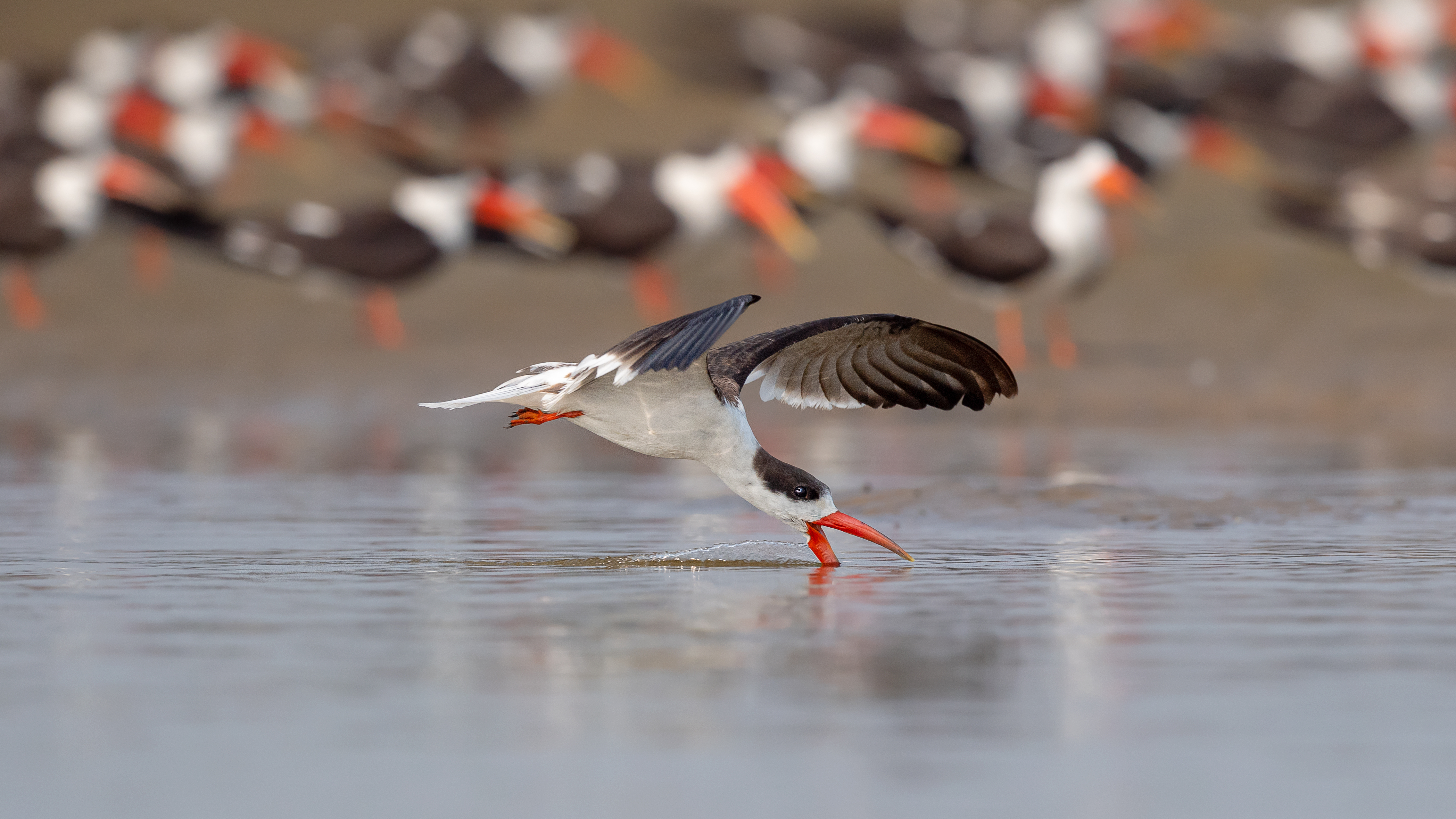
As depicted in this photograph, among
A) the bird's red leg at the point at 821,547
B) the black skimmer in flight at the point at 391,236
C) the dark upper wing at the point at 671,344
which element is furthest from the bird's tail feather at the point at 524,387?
the black skimmer in flight at the point at 391,236

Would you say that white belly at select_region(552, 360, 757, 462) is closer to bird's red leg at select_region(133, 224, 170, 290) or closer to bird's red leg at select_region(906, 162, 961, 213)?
bird's red leg at select_region(133, 224, 170, 290)

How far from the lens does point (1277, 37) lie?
108ft

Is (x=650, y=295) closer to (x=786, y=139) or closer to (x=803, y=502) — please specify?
(x=786, y=139)

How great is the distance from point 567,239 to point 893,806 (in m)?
17.9

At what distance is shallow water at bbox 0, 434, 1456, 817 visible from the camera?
5.40 metres

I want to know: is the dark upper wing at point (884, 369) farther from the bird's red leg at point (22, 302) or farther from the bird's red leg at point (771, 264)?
the bird's red leg at point (22, 302)

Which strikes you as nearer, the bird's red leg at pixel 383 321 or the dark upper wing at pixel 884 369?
the dark upper wing at pixel 884 369

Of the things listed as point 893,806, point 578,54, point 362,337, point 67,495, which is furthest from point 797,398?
point 578,54

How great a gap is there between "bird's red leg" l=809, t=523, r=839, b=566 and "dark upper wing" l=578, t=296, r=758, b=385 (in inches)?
31.5

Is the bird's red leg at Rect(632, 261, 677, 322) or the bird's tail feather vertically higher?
the bird's red leg at Rect(632, 261, 677, 322)

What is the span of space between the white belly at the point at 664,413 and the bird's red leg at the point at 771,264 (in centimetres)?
1398

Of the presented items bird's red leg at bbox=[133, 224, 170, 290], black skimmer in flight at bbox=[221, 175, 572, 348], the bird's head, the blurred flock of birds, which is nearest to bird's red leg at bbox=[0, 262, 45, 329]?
the blurred flock of birds

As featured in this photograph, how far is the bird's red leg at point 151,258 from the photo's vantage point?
24391 mm

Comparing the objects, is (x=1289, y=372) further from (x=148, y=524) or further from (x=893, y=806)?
(x=893, y=806)
